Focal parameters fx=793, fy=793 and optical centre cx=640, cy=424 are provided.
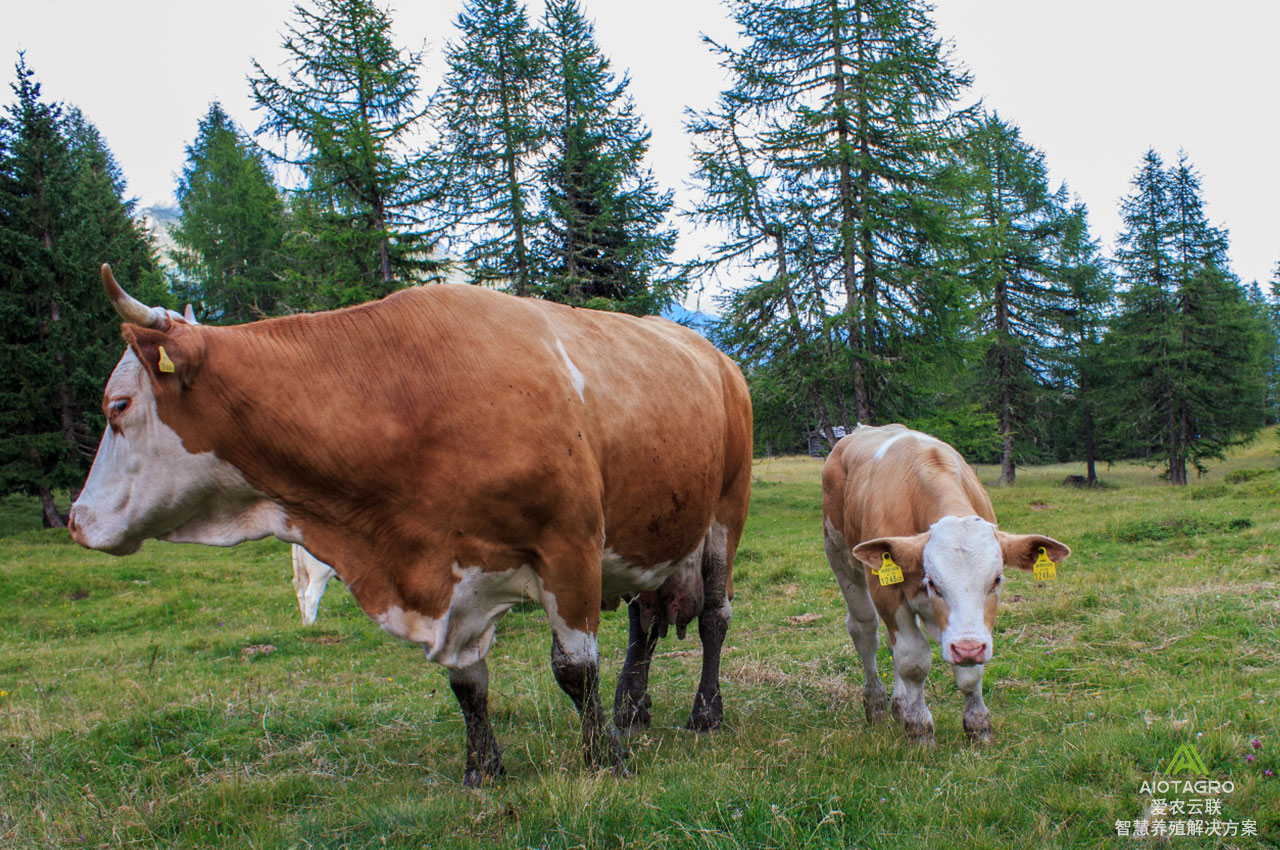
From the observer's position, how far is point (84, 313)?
74.8ft

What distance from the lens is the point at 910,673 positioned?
480 cm

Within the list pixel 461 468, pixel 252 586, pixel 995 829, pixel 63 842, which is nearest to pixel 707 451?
pixel 461 468

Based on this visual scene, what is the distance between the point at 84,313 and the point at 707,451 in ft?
80.2

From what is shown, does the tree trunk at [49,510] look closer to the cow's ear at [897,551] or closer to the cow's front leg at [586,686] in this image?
the cow's front leg at [586,686]

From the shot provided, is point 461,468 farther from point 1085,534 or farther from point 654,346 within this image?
point 1085,534

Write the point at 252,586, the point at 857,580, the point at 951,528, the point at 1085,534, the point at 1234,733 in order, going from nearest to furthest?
the point at 1234,733
the point at 951,528
the point at 857,580
the point at 1085,534
the point at 252,586

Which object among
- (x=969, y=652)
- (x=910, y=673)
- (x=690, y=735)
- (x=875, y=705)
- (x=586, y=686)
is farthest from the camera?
(x=875, y=705)

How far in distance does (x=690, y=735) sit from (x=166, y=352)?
3753mm

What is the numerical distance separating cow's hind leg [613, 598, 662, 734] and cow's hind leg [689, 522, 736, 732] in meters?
0.34

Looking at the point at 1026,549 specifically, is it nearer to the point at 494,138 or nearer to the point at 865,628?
the point at 865,628

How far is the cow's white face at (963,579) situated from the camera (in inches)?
168

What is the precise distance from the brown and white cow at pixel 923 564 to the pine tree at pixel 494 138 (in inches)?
633

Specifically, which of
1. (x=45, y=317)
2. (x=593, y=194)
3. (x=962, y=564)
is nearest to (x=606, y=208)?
(x=593, y=194)

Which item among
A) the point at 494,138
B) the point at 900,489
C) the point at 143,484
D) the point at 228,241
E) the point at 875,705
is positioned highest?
the point at 228,241
